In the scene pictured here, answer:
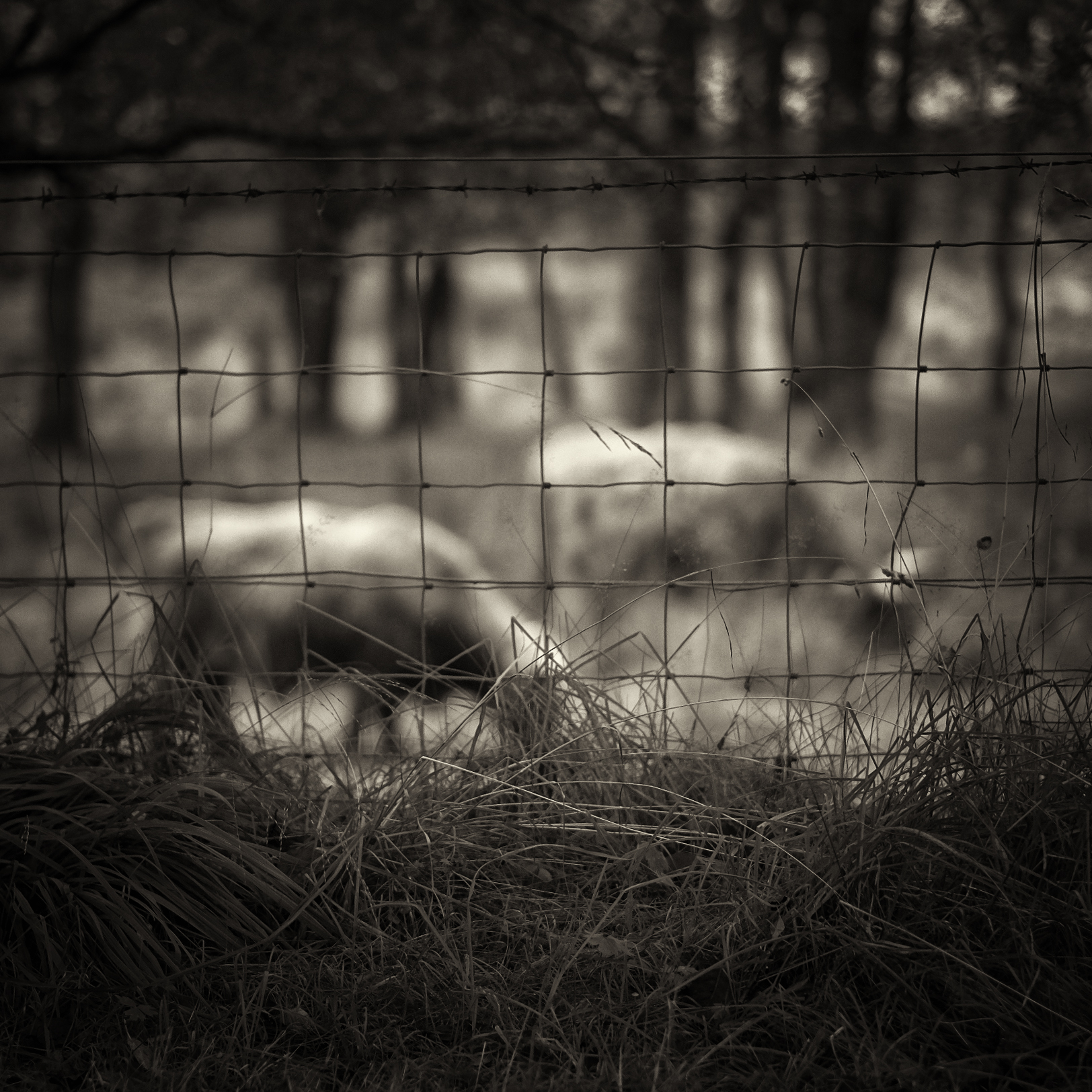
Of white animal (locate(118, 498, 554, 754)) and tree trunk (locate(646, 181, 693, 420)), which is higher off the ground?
tree trunk (locate(646, 181, 693, 420))

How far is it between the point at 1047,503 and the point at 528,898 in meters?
0.81

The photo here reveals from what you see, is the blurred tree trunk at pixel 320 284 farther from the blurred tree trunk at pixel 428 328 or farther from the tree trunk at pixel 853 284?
the tree trunk at pixel 853 284

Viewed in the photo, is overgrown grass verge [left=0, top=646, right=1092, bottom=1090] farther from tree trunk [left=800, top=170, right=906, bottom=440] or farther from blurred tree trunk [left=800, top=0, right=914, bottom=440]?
tree trunk [left=800, top=170, right=906, bottom=440]

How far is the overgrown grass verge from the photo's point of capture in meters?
0.72

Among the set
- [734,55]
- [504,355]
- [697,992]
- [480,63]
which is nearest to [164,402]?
[504,355]

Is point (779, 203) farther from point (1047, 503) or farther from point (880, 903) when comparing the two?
point (880, 903)

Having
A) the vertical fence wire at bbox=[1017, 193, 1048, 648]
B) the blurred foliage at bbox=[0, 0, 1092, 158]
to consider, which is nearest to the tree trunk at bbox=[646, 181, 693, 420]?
the blurred foliage at bbox=[0, 0, 1092, 158]

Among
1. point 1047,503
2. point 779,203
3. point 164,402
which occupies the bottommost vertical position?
point 164,402

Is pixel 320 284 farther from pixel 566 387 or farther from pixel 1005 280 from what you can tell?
pixel 1005 280

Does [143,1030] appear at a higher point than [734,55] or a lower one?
lower

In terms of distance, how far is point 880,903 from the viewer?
0.81 metres

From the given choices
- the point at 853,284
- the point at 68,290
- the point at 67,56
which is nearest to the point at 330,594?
the point at 68,290

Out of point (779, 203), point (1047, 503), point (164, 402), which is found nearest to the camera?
point (1047, 503)

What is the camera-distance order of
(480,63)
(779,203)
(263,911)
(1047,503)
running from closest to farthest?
(263,911) < (1047,503) < (480,63) < (779,203)
